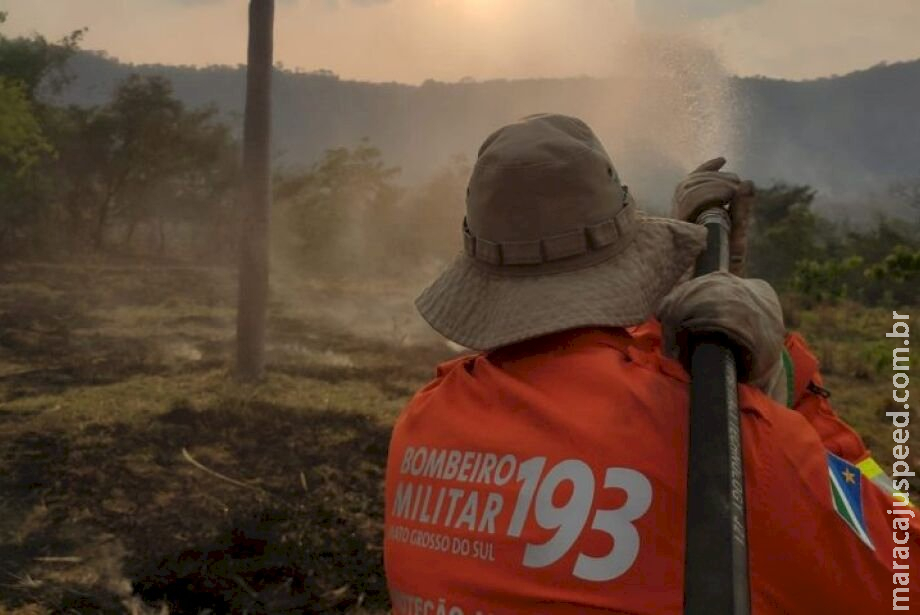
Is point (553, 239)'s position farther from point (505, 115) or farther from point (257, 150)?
point (505, 115)

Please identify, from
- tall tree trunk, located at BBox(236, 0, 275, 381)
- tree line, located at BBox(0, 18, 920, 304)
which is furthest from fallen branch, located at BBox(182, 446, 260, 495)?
tree line, located at BBox(0, 18, 920, 304)

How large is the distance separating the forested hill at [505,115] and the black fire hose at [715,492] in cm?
3477

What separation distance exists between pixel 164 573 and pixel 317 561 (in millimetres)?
765

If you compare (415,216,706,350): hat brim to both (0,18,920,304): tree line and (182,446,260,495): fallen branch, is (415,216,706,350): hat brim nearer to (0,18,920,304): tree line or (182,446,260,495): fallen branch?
(182,446,260,495): fallen branch

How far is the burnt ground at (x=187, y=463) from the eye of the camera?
14.6ft

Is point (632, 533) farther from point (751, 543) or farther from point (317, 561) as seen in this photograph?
point (317, 561)

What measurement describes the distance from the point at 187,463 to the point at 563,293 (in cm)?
518

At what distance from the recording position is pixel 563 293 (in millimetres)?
1432

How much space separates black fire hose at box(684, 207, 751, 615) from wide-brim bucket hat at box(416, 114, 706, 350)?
19cm

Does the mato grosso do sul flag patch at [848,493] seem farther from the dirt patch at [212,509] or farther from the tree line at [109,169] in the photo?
the tree line at [109,169]

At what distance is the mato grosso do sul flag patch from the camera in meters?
1.23

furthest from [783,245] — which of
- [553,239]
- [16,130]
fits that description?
[553,239]

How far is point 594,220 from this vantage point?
1468mm

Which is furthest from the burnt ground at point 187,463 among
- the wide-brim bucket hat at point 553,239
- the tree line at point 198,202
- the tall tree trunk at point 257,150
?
the tree line at point 198,202
